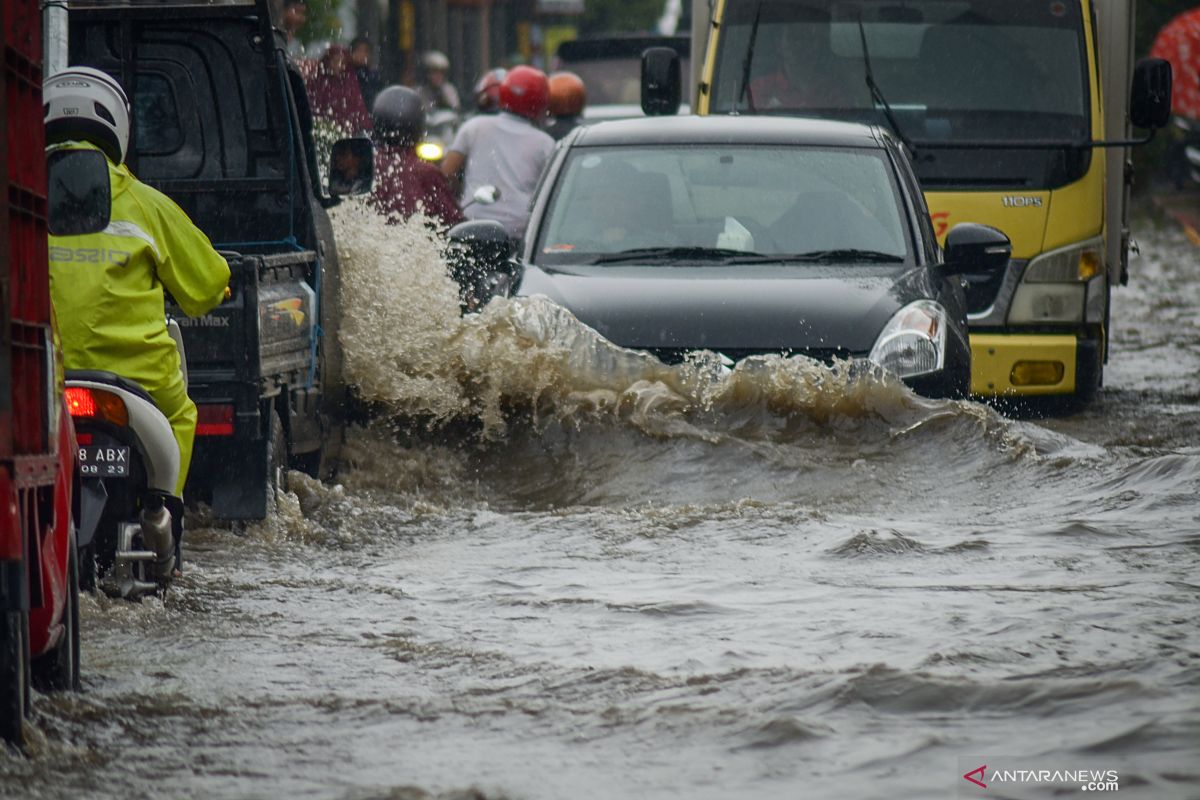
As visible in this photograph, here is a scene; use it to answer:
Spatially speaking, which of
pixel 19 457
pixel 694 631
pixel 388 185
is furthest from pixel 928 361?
pixel 19 457

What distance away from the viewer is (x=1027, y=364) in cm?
1242

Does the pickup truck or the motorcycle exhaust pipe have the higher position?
the pickup truck

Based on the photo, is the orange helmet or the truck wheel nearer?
the truck wheel

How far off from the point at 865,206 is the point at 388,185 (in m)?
3.33

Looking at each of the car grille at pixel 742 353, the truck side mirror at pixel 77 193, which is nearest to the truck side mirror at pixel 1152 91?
the car grille at pixel 742 353

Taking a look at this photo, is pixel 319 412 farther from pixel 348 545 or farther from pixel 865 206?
pixel 865 206

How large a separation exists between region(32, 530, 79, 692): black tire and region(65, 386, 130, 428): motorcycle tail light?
0.96 m

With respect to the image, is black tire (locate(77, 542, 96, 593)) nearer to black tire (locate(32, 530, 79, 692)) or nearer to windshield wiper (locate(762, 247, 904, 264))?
black tire (locate(32, 530, 79, 692))

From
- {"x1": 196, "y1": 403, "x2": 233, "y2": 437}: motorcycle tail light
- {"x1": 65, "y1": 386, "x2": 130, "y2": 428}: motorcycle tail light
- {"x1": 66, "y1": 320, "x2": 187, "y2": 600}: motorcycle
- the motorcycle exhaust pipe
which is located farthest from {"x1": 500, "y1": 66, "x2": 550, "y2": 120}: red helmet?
{"x1": 65, "y1": 386, "x2": 130, "y2": 428}: motorcycle tail light

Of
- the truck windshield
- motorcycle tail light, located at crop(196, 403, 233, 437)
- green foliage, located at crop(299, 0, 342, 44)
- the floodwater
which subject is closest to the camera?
the floodwater

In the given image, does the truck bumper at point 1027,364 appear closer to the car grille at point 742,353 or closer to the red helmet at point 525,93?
the car grille at point 742,353

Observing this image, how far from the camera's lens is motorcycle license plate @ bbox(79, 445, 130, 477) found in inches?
263

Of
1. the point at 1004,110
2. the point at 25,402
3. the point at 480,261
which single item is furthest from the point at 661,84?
the point at 25,402

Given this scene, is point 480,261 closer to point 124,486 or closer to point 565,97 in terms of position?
point 124,486
